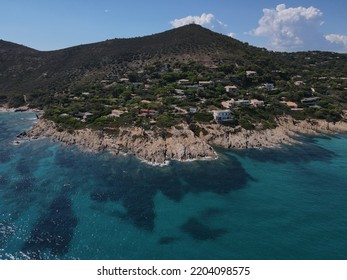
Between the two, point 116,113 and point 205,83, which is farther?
point 205,83

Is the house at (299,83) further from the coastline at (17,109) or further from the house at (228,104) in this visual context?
the coastline at (17,109)

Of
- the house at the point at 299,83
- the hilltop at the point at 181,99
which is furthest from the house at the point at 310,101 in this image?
the house at the point at 299,83

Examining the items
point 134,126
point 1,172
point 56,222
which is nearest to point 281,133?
point 134,126

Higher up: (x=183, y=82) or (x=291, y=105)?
(x=183, y=82)

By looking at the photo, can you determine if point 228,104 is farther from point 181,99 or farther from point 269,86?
point 269,86

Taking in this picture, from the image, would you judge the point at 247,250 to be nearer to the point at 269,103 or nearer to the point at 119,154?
the point at 119,154

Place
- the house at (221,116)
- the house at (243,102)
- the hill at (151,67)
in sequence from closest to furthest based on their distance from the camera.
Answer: the house at (221,116) → the house at (243,102) → the hill at (151,67)

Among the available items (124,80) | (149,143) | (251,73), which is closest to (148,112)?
(149,143)

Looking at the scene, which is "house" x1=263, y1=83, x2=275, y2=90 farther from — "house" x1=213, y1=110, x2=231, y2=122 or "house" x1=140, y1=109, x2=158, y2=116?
"house" x1=140, y1=109, x2=158, y2=116
